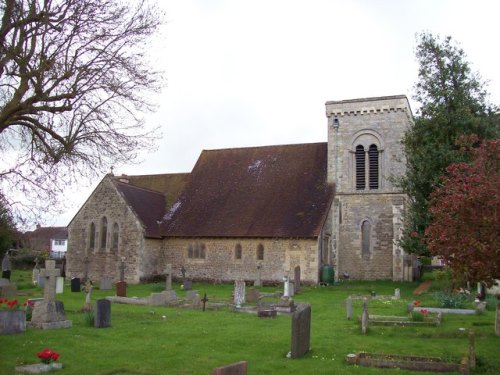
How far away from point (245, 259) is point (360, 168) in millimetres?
9296

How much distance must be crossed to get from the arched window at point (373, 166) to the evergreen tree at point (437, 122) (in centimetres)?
563

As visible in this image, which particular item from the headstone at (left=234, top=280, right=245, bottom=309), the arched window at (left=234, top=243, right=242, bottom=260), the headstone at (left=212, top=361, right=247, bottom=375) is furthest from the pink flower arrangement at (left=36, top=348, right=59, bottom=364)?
the arched window at (left=234, top=243, right=242, bottom=260)

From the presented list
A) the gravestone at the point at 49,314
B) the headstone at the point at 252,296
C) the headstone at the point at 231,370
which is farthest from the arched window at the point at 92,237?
the headstone at the point at 231,370

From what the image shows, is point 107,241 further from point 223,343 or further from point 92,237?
point 223,343

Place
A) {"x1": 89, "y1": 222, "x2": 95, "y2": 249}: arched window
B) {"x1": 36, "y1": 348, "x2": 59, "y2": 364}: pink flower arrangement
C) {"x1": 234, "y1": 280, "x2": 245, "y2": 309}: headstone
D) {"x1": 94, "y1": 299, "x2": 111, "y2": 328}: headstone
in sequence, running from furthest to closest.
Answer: {"x1": 89, "y1": 222, "x2": 95, "y2": 249}: arched window → {"x1": 234, "y1": 280, "x2": 245, "y2": 309}: headstone → {"x1": 94, "y1": 299, "x2": 111, "y2": 328}: headstone → {"x1": 36, "y1": 348, "x2": 59, "y2": 364}: pink flower arrangement

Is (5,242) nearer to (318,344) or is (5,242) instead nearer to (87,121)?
(87,121)

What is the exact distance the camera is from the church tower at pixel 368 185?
32.0 meters

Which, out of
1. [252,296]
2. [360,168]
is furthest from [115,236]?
[360,168]

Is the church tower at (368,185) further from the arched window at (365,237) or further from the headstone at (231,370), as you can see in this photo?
the headstone at (231,370)

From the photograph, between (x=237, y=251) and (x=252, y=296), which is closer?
(x=252, y=296)

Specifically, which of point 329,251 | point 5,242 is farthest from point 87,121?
point 5,242

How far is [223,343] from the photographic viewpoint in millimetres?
12695

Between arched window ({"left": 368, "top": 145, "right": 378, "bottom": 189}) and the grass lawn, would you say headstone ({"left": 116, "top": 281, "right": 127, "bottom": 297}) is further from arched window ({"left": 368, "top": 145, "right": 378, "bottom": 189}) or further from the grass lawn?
arched window ({"left": 368, "top": 145, "right": 378, "bottom": 189})

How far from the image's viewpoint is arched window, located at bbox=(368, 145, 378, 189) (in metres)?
33.1
